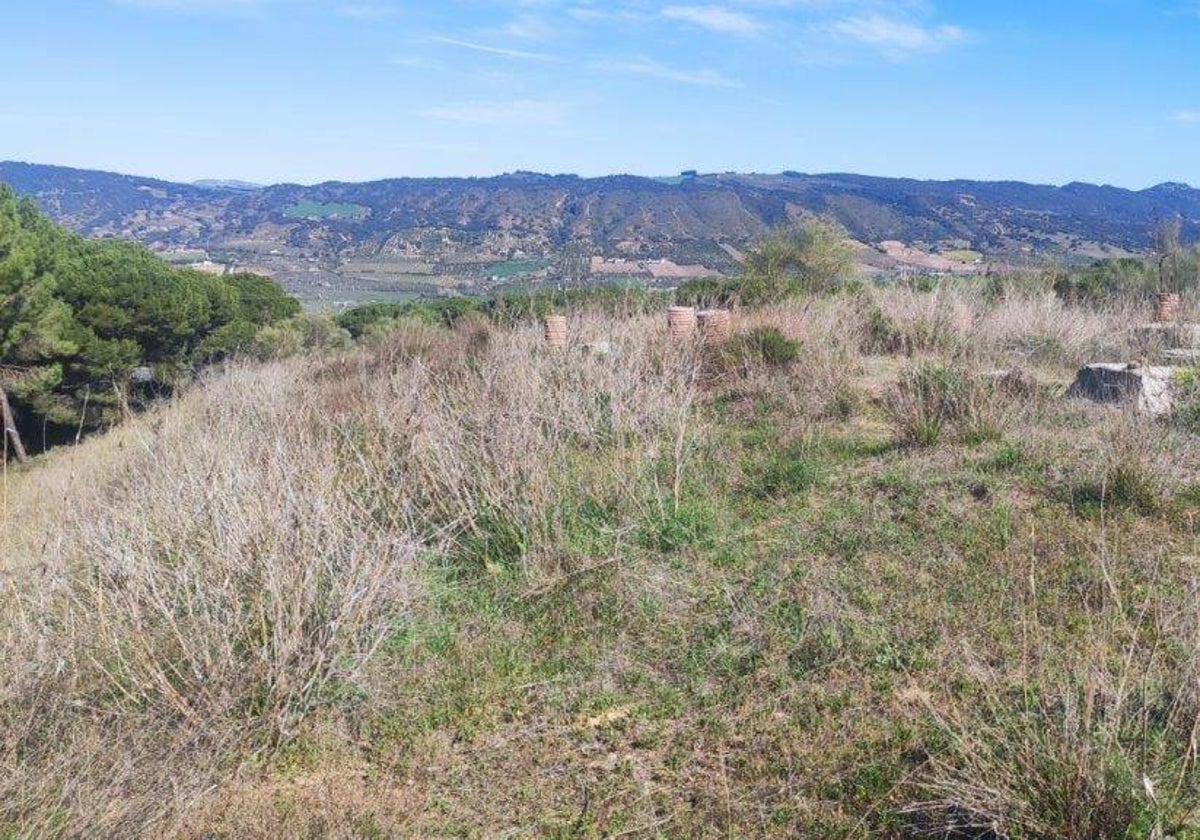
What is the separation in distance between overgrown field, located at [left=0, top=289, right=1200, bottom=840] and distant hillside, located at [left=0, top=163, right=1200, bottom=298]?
22127mm

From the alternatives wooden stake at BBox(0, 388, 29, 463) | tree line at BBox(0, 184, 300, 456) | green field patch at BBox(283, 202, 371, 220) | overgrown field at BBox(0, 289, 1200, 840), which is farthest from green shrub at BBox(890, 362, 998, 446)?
green field patch at BBox(283, 202, 371, 220)

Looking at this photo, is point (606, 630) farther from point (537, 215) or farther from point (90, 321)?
point (537, 215)

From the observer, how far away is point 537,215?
206ft

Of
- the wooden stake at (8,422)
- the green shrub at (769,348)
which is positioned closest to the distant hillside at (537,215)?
the green shrub at (769,348)

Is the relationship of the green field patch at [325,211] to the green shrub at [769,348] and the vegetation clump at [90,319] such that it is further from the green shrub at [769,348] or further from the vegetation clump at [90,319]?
the green shrub at [769,348]

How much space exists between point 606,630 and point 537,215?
200 feet

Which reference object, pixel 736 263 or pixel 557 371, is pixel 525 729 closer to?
pixel 557 371

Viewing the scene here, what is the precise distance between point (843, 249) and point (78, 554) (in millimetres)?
20423

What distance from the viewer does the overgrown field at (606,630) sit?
2807mm

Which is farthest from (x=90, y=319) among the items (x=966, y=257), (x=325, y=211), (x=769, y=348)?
(x=325, y=211)

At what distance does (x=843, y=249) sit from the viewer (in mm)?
21875

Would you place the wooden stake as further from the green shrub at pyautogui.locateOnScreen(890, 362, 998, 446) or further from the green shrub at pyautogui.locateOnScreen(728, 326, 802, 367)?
the green shrub at pyautogui.locateOnScreen(728, 326, 802, 367)

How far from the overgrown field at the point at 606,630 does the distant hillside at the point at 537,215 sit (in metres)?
22.1

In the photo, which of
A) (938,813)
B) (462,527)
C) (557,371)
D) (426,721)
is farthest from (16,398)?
(938,813)
